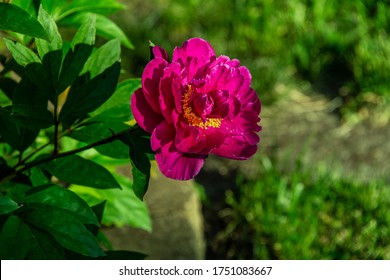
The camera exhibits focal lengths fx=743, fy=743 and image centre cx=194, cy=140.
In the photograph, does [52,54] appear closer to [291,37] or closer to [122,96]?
[122,96]

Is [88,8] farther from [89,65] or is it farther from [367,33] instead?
[367,33]

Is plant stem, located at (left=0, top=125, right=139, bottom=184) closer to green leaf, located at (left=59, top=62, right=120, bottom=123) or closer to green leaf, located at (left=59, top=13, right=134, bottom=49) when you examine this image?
green leaf, located at (left=59, top=62, right=120, bottom=123)

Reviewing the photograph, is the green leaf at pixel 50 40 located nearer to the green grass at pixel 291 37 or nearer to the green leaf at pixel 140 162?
the green leaf at pixel 140 162

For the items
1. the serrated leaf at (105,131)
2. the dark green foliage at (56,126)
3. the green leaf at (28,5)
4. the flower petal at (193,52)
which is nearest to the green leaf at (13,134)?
the dark green foliage at (56,126)

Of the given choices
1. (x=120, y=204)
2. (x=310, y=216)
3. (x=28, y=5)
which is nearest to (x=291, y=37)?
(x=310, y=216)

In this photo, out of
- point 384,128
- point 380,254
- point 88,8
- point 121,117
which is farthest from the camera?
point 384,128

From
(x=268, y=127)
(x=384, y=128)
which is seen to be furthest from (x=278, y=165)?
(x=384, y=128)
